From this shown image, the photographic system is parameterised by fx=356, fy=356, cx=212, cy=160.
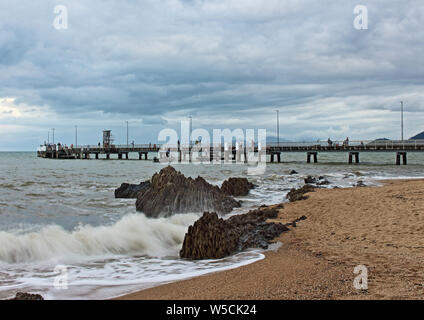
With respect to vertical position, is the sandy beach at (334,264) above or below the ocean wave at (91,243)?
above

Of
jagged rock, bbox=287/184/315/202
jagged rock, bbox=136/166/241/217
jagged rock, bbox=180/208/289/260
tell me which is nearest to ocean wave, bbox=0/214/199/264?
jagged rock, bbox=180/208/289/260

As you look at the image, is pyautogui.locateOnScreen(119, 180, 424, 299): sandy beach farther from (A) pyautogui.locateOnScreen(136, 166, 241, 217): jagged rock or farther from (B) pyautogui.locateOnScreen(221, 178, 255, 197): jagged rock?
(B) pyautogui.locateOnScreen(221, 178, 255, 197): jagged rock

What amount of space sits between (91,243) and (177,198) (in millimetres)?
4867

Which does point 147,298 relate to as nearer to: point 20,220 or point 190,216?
point 190,216

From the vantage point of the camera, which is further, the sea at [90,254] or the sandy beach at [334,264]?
the sea at [90,254]

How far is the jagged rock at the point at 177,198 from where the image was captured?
1349 cm

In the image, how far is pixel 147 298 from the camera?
5.32 meters

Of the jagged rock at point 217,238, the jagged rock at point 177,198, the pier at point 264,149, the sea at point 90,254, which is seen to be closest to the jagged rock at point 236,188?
the jagged rock at point 177,198

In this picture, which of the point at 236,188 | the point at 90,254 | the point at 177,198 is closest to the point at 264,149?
the point at 236,188

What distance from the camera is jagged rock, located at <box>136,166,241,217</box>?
531 inches

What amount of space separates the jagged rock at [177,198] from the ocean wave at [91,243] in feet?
8.15

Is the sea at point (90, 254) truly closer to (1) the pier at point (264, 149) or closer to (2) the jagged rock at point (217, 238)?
(2) the jagged rock at point (217, 238)

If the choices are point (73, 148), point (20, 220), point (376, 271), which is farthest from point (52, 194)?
point (73, 148)

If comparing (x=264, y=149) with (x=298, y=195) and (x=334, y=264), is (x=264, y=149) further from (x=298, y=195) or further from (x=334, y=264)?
(x=334, y=264)
